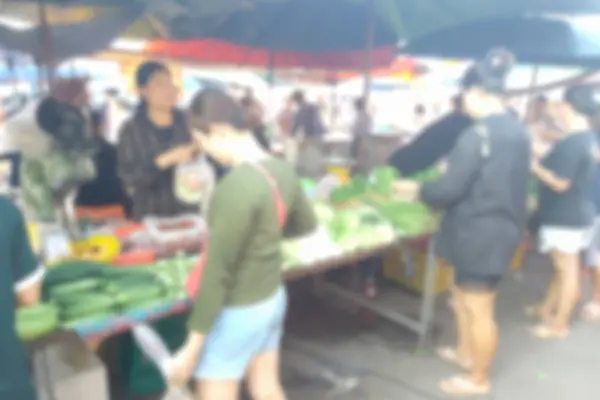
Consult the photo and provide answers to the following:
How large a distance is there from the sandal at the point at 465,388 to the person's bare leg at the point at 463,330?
168mm

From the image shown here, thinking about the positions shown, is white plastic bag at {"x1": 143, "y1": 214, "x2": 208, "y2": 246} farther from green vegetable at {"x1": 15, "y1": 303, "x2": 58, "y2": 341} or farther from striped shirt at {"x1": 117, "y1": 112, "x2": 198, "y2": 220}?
green vegetable at {"x1": 15, "y1": 303, "x2": 58, "y2": 341}

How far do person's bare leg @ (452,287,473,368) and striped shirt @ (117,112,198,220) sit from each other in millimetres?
1622

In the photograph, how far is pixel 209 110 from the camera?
71.9 inches

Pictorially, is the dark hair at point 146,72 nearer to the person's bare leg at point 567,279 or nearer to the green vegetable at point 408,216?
the green vegetable at point 408,216

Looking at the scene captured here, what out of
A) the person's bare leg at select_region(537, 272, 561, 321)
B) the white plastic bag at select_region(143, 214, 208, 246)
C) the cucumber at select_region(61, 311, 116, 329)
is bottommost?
the person's bare leg at select_region(537, 272, 561, 321)

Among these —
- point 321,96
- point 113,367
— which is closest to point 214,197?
point 113,367

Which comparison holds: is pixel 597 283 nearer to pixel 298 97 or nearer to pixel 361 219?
pixel 361 219

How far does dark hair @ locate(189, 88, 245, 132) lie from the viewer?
1.83m

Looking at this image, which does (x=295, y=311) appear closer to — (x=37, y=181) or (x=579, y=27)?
(x=37, y=181)

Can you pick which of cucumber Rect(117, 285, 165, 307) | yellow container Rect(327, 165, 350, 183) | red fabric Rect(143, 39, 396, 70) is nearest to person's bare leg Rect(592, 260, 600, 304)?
yellow container Rect(327, 165, 350, 183)

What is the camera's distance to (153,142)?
2.77 m

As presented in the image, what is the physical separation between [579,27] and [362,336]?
3.37 m

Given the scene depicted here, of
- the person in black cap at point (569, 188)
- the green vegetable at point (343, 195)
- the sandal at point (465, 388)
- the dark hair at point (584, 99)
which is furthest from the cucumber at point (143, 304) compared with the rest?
the dark hair at point (584, 99)

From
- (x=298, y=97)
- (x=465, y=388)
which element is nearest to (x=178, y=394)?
(x=465, y=388)
